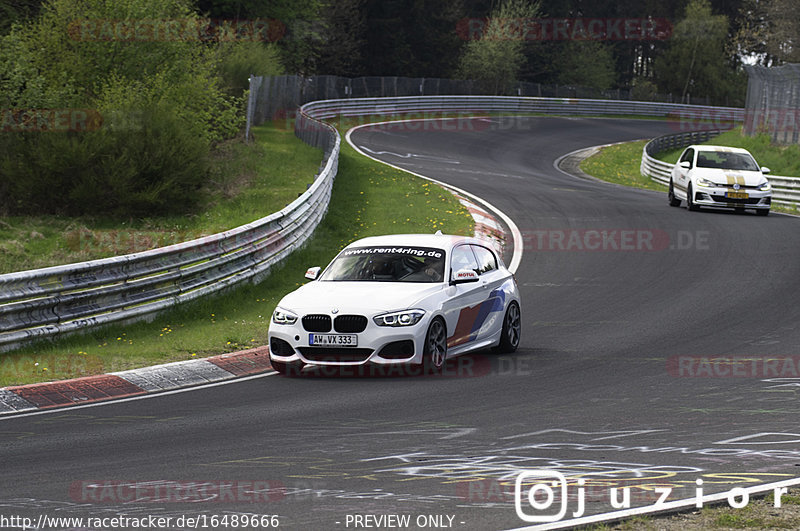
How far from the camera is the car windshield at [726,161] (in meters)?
27.3

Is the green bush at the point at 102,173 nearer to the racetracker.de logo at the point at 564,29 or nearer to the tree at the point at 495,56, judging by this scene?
the tree at the point at 495,56

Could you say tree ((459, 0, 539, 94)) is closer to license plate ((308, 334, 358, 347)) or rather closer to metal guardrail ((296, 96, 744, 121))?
metal guardrail ((296, 96, 744, 121))

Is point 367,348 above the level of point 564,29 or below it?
below

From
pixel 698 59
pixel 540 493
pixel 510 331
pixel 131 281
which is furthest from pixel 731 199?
pixel 698 59

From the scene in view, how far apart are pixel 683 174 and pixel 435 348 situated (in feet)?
60.4

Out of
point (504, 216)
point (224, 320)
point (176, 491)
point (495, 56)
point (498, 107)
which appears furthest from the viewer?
point (495, 56)

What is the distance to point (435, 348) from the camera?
11.2 m

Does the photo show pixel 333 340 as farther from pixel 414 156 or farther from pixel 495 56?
pixel 495 56

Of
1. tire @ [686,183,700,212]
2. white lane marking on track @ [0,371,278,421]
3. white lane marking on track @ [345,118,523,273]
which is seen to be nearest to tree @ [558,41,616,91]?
white lane marking on track @ [345,118,523,273]

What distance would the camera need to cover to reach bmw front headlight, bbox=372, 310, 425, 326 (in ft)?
35.4

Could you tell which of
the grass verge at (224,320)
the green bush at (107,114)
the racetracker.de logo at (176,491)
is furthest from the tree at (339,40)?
the racetracker.de logo at (176,491)

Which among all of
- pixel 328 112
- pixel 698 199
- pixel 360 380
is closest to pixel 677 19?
pixel 328 112

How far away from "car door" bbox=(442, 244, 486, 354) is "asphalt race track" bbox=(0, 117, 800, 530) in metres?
0.32

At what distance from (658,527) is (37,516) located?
3434mm
